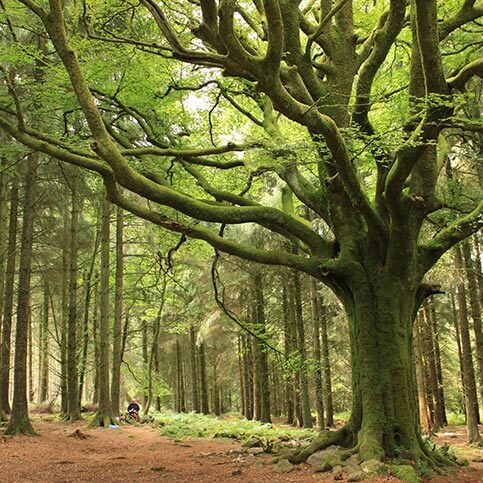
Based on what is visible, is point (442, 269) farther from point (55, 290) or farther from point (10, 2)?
point (55, 290)

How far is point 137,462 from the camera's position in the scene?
891 centimetres

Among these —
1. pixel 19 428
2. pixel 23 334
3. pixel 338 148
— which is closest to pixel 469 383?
pixel 338 148

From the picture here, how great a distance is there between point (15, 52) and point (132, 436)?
9.80m

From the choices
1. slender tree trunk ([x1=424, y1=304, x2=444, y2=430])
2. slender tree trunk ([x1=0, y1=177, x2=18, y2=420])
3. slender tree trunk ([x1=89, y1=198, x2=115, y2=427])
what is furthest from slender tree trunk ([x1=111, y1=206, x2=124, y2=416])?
slender tree trunk ([x1=424, y1=304, x2=444, y2=430])

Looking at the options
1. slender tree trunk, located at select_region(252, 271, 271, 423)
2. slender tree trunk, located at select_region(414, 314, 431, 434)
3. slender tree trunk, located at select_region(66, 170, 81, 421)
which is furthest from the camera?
slender tree trunk, located at select_region(252, 271, 271, 423)

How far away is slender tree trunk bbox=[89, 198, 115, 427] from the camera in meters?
14.7

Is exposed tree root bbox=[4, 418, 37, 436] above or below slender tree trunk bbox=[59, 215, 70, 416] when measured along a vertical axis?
below

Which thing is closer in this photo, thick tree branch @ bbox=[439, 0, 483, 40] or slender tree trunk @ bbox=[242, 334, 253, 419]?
thick tree branch @ bbox=[439, 0, 483, 40]

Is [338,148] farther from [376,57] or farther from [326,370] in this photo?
[326,370]

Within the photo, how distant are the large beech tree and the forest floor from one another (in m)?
0.94

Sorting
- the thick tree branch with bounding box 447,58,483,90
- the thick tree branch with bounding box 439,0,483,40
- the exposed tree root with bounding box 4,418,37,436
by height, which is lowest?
the exposed tree root with bounding box 4,418,37,436

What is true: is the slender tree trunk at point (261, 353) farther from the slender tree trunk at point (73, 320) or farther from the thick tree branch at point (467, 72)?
the thick tree branch at point (467, 72)

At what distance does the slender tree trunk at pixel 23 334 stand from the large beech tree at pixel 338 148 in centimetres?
378

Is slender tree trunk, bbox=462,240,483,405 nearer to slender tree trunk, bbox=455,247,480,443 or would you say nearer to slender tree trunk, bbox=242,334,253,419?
slender tree trunk, bbox=455,247,480,443
